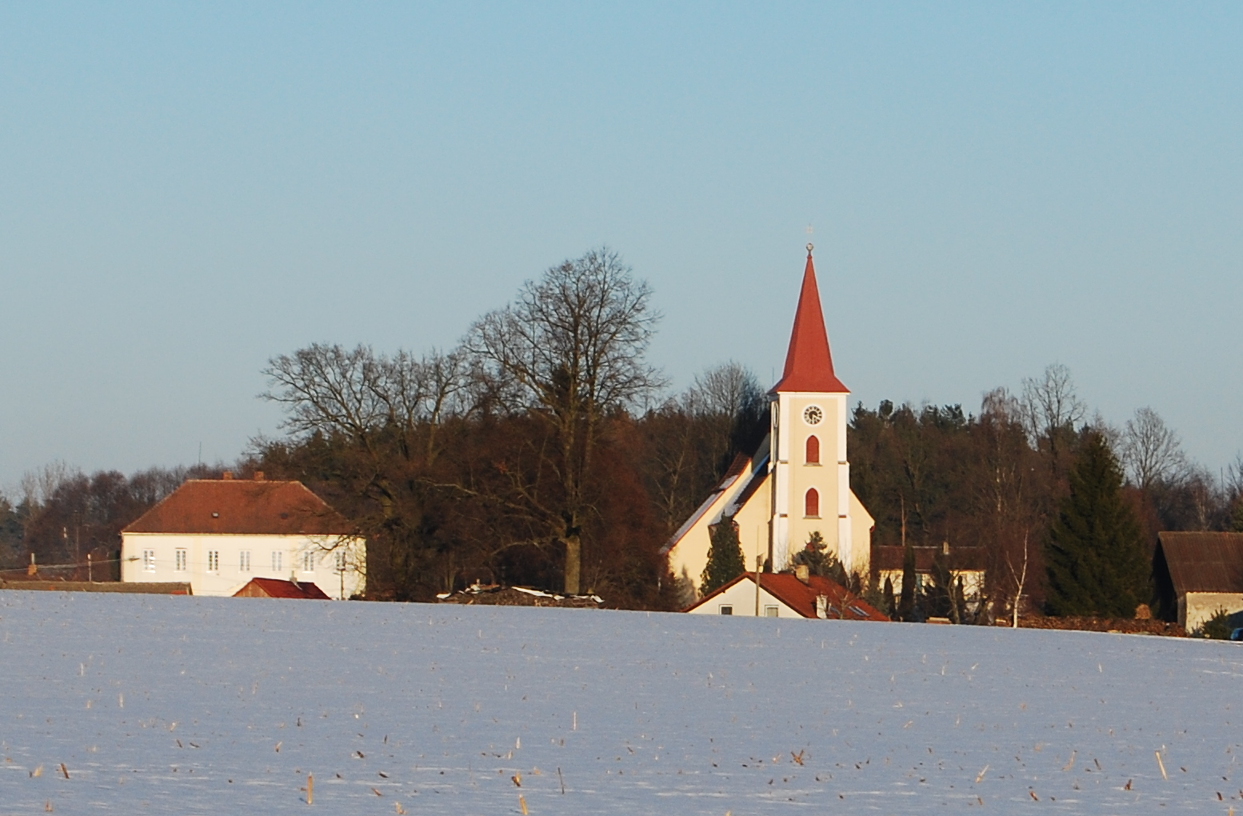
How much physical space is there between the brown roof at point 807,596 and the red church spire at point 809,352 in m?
21.4

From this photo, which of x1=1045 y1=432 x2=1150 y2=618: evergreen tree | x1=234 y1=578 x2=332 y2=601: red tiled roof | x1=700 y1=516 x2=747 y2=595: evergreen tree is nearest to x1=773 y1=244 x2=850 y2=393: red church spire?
x1=700 y1=516 x2=747 y2=595: evergreen tree

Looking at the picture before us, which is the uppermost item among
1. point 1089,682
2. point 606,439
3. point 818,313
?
point 818,313

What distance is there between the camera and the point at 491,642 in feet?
95.8

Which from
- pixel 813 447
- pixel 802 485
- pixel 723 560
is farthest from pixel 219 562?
pixel 813 447

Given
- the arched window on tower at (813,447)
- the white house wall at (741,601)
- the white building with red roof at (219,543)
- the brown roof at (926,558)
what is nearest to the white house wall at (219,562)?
the white building with red roof at (219,543)

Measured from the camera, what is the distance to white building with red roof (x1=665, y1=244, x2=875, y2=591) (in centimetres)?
8225

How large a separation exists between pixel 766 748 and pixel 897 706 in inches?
190

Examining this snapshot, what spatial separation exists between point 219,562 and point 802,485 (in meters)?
28.2

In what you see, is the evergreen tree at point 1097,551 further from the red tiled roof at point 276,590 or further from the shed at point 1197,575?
the red tiled roof at point 276,590

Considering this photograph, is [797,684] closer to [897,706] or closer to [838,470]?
[897,706]

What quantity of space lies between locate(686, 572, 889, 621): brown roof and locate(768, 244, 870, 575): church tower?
1823 cm

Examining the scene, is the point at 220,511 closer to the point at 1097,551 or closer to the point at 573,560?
the point at 573,560

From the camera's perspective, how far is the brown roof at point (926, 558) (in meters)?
80.8

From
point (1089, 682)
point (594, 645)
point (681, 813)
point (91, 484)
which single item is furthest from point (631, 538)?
point (91, 484)
